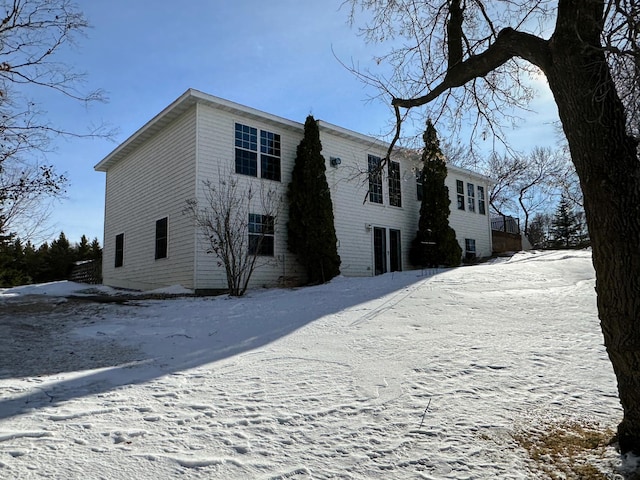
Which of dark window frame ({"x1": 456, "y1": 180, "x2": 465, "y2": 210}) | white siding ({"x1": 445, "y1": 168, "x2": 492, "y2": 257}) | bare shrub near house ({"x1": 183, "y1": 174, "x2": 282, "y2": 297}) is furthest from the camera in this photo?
dark window frame ({"x1": 456, "y1": 180, "x2": 465, "y2": 210})

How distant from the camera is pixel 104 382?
3.69m

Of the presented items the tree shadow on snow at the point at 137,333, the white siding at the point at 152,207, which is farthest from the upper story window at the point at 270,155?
the tree shadow on snow at the point at 137,333

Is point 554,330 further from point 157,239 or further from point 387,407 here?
point 157,239

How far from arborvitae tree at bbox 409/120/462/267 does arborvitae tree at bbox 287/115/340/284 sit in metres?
4.46

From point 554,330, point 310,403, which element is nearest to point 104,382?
point 310,403

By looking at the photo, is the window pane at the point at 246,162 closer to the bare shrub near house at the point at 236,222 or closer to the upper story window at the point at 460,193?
the bare shrub near house at the point at 236,222

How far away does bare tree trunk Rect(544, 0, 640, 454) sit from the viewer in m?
2.37

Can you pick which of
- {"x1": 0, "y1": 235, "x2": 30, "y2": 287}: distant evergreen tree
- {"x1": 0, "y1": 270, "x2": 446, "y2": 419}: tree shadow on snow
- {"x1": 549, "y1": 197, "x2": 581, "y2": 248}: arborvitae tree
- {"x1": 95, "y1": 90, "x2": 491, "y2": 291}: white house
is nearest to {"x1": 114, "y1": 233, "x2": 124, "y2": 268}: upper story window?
{"x1": 95, "y1": 90, "x2": 491, "y2": 291}: white house

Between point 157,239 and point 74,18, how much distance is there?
268 inches

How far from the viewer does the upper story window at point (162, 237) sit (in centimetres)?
1207

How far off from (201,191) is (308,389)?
8.29m

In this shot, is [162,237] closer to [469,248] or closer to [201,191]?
[201,191]

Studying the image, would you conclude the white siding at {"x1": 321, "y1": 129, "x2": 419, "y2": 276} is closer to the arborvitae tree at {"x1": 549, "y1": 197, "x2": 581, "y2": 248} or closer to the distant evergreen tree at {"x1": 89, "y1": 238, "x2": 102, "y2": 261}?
the distant evergreen tree at {"x1": 89, "y1": 238, "x2": 102, "y2": 261}

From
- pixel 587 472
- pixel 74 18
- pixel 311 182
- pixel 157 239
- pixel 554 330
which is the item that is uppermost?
pixel 74 18
